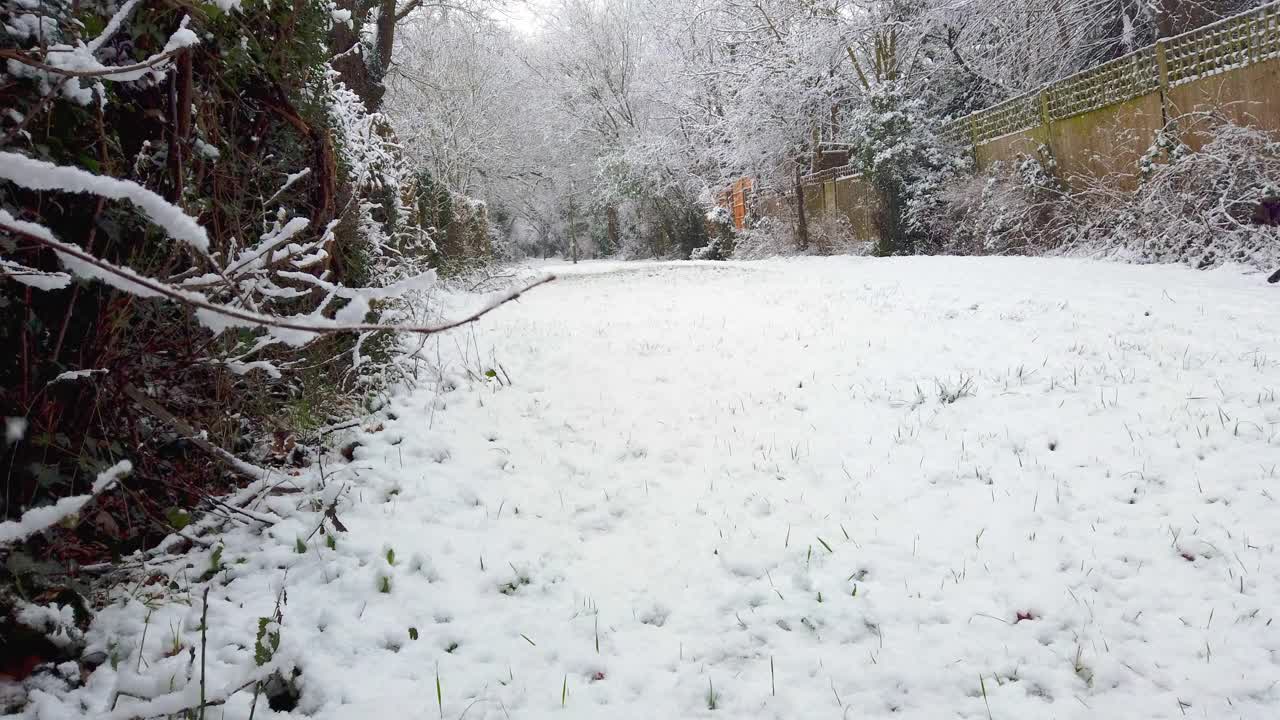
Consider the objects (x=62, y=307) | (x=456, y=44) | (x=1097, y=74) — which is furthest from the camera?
(x=456, y=44)

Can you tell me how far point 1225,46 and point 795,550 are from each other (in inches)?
403

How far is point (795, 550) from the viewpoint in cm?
279

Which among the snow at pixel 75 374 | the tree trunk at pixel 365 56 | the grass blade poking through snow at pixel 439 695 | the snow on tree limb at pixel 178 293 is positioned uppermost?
the tree trunk at pixel 365 56

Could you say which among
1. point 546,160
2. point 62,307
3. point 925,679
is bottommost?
point 925,679

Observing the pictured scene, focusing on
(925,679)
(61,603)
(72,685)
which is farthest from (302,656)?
(925,679)

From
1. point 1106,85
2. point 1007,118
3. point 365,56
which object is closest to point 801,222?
point 1007,118

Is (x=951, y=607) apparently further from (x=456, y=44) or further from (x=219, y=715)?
(x=456, y=44)

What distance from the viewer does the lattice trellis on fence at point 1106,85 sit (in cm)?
980

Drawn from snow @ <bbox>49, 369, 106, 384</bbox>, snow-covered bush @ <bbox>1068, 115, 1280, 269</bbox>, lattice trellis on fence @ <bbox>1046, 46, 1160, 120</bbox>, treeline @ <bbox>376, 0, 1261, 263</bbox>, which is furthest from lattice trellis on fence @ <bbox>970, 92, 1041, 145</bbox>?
snow @ <bbox>49, 369, 106, 384</bbox>

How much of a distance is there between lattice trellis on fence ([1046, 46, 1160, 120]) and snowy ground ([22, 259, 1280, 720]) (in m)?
6.36

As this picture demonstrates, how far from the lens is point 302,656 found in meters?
2.11

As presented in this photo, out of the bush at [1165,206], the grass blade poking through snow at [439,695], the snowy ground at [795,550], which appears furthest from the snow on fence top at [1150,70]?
the grass blade poking through snow at [439,695]

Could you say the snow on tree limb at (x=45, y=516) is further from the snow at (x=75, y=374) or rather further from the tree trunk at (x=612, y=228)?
the tree trunk at (x=612, y=228)

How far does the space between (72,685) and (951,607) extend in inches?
106
